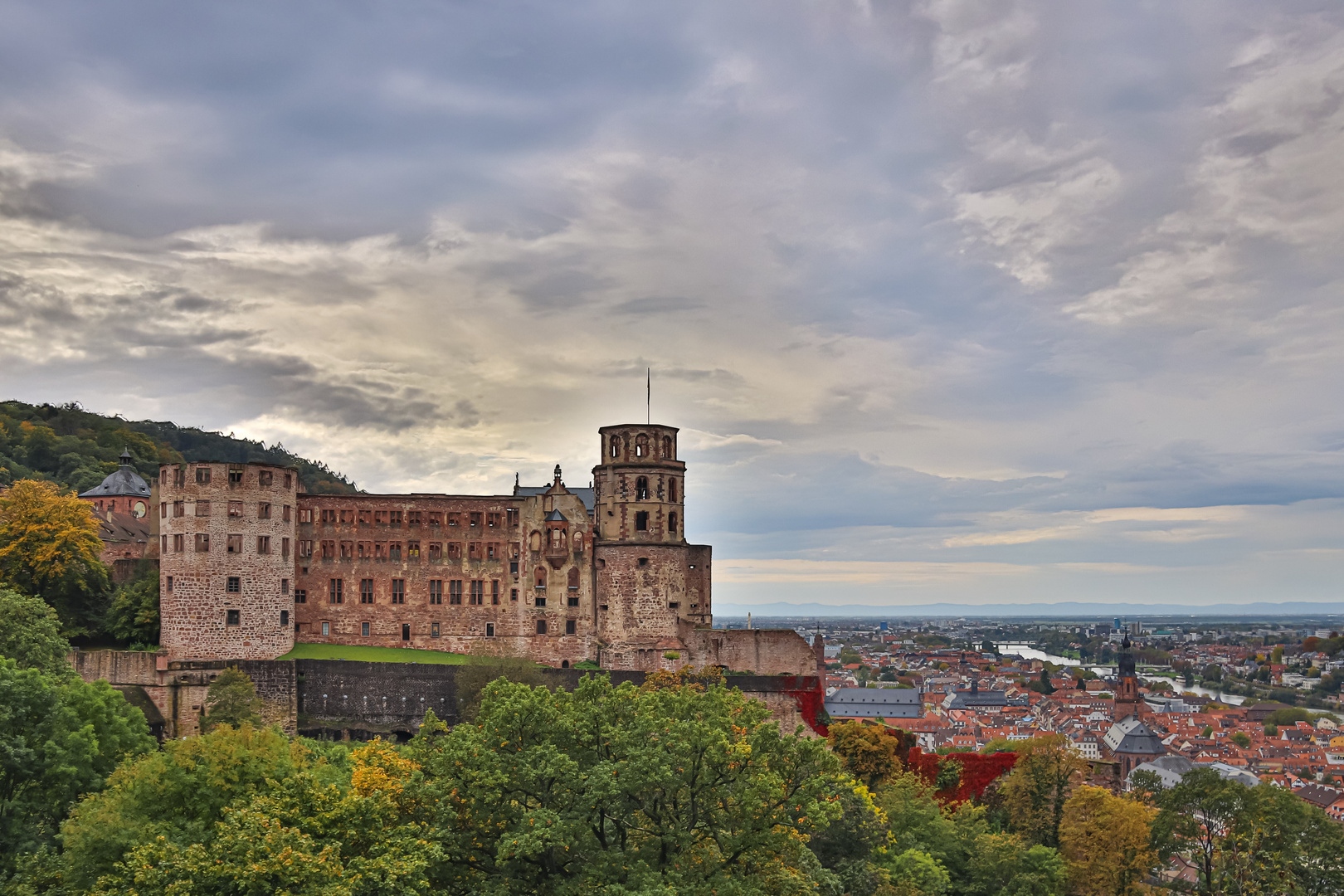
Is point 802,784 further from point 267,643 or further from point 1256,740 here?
point 1256,740

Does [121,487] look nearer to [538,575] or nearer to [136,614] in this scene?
[136,614]

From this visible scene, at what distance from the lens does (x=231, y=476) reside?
225 feet

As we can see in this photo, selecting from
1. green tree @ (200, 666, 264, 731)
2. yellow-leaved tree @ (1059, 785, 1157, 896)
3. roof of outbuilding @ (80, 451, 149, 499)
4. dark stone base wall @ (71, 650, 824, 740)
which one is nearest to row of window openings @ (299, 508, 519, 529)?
dark stone base wall @ (71, 650, 824, 740)

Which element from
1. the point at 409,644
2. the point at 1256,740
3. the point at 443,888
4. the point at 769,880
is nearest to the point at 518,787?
the point at 443,888

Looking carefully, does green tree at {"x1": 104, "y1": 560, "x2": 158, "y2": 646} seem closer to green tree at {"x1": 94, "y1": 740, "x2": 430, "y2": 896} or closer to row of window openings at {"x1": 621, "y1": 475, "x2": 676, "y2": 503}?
row of window openings at {"x1": 621, "y1": 475, "x2": 676, "y2": 503}

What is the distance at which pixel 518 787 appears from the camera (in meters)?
32.2

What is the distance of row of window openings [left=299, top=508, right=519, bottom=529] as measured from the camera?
7669 centimetres

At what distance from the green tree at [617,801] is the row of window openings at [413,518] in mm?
43213

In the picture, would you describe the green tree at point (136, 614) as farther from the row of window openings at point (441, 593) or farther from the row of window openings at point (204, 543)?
the row of window openings at point (441, 593)

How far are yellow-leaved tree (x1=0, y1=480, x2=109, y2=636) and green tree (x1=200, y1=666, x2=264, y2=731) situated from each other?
10.5 metres

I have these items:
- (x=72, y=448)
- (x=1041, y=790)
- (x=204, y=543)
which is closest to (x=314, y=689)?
(x=204, y=543)

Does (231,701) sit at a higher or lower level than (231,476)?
lower

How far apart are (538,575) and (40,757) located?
39.5 m

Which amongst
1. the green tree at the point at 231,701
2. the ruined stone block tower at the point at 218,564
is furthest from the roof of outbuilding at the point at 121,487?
the green tree at the point at 231,701
